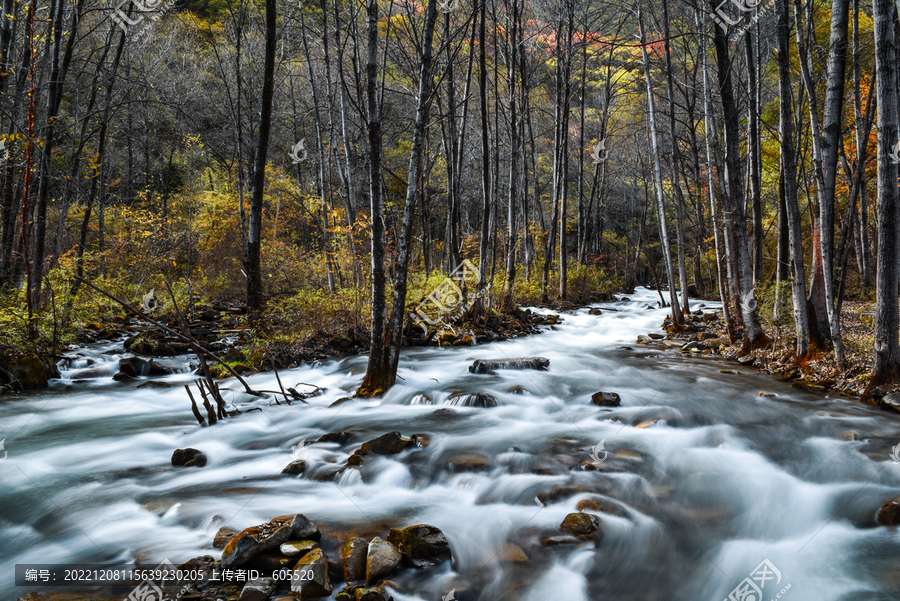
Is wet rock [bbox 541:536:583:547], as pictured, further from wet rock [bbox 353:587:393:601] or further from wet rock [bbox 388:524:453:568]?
wet rock [bbox 353:587:393:601]

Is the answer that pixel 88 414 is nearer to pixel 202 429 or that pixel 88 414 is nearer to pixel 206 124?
pixel 202 429

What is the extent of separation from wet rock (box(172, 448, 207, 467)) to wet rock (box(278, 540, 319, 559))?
2425 millimetres

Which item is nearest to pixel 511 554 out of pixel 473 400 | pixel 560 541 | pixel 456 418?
pixel 560 541

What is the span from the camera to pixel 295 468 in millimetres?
4812

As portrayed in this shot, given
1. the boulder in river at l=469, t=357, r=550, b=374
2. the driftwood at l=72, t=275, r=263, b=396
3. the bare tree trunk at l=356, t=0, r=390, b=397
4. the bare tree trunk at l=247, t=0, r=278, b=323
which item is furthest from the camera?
the bare tree trunk at l=247, t=0, r=278, b=323

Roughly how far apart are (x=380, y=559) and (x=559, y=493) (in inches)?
73.4

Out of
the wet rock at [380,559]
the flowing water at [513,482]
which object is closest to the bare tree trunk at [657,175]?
the flowing water at [513,482]

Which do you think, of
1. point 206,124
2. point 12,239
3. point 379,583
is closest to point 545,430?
point 379,583

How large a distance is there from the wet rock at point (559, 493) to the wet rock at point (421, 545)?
115 cm

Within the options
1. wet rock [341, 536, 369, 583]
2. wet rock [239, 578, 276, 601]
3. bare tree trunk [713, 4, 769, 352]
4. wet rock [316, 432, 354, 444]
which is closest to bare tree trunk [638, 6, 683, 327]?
bare tree trunk [713, 4, 769, 352]

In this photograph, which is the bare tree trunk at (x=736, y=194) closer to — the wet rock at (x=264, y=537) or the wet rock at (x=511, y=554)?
the wet rock at (x=511, y=554)

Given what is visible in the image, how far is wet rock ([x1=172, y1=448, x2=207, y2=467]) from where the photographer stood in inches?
198

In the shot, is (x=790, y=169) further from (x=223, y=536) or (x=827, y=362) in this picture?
(x=223, y=536)

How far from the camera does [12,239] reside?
28.2ft
